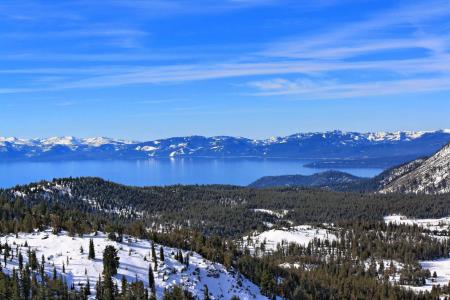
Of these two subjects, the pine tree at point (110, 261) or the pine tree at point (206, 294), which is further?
the pine tree at point (206, 294)

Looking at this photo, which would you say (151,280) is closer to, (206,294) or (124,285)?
(124,285)

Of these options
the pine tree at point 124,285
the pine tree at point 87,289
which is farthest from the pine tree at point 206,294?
the pine tree at point 87,289

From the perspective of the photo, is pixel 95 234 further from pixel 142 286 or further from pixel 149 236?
pixel 142 286

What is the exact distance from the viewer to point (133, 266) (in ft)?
461

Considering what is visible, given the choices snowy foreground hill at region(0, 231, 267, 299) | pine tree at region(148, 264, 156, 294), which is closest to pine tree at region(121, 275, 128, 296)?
snowy foreground hill at region(0, 231, 267, 299)

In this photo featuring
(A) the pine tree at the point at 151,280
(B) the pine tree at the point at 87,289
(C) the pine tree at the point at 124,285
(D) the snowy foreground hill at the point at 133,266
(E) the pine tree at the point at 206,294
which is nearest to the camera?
(B) the pine tree at the point at 87,289

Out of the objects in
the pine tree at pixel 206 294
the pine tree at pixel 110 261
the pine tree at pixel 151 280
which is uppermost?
the pine tree at pixel 110 261

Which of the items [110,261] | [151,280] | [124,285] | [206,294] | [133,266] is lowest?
[206,294]

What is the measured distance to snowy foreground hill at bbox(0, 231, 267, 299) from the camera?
434 ft

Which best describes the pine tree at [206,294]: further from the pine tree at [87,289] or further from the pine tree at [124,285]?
the pine tree at [87,289]

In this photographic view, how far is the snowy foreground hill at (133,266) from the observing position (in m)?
132

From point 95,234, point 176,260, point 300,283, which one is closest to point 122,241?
point 95,234

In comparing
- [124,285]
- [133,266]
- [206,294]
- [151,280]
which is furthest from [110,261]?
[206,294]

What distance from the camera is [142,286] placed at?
126 meters
